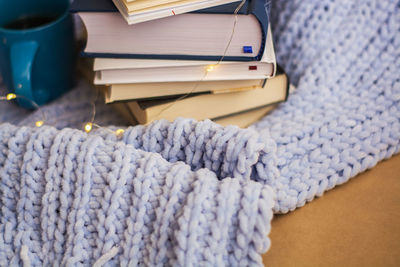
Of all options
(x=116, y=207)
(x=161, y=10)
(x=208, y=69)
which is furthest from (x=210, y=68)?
(x=116, y=207)

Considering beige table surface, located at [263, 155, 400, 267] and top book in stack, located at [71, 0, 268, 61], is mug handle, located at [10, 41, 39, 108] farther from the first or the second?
beige table surface, located at [263, 155, 400, 267]

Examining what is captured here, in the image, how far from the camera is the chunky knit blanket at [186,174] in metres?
0.44

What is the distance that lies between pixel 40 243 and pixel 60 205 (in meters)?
0.06

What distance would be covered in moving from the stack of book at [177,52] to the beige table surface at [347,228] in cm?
21

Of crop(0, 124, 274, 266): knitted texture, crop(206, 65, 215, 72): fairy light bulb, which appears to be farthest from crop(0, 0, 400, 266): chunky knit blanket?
crop(206, 65, 215, 72): fairy light bulb

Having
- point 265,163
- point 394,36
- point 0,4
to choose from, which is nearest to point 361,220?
point 265,163

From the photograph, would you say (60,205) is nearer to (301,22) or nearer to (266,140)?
(266,140)

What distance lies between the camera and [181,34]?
584mm

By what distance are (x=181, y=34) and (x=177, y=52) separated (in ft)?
0.09

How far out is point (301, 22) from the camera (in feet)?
2.41

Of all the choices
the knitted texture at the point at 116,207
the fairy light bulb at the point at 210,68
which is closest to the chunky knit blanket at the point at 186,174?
the knitted texture at the point at 116,207

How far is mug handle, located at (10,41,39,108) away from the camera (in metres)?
0.64

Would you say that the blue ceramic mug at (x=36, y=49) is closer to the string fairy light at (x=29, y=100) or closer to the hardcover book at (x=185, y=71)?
the string fairy light at (x=29, y=100)

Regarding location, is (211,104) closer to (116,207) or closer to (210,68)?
(210,68)
